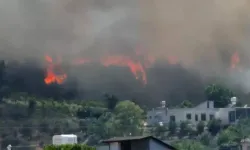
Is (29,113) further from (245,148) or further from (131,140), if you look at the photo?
(131,140)

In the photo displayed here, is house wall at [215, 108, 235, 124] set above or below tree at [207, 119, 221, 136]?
above

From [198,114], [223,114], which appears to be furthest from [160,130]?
[223,114]

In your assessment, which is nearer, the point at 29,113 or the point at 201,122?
the point at 29,113

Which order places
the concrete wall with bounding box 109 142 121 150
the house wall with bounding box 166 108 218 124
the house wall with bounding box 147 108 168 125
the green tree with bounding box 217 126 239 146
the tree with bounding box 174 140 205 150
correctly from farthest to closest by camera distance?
the house wall with bounding box 147 108 168 125
the house wall with bounding box 166 108 218 124
the green tree with bounding box 217 126 239 146
the tree with bounding box 174 140 205 150
the concrete wall with bounding box 109 142 121 150

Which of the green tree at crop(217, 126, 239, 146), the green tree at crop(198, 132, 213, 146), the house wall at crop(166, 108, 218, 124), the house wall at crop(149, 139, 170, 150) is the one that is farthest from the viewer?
the house wall at crop(166, 108, 218, 124)

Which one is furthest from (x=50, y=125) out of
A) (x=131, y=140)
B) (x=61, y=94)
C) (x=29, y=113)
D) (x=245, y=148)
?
(x=131, y=140)

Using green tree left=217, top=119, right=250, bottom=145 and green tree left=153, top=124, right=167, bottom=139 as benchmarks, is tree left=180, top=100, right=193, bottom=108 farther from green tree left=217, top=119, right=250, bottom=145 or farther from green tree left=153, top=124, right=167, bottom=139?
green tree left=217, top=119, right=250, bottom=145

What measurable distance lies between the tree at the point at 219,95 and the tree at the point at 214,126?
7624mm

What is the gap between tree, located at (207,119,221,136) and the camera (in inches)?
3762

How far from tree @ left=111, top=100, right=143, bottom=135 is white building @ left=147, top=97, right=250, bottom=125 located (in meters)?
3.05

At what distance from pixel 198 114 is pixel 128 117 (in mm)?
10722

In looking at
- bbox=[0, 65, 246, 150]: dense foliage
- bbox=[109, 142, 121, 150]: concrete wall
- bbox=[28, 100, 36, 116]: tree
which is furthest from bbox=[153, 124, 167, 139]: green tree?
bbox=[109, 142, 121, 150]: concrete wall

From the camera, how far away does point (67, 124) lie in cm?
9131

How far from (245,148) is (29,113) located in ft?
103
